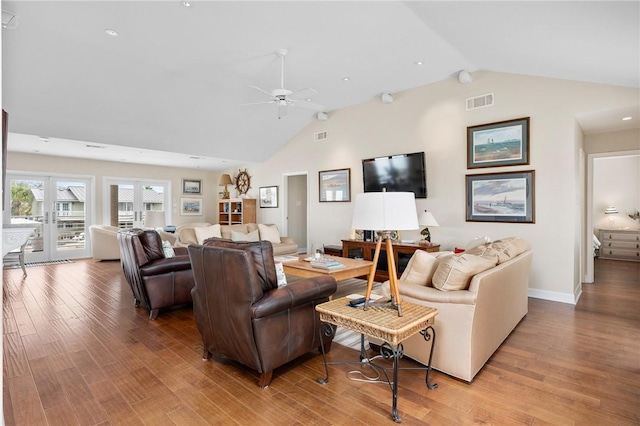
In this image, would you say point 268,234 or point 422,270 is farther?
point 268,234

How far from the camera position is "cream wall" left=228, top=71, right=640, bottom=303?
434 cm

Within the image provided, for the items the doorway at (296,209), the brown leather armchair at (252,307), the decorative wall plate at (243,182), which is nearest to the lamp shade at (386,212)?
the brown leather armchair at (252,307)

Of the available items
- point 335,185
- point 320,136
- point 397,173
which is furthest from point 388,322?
point 320,136

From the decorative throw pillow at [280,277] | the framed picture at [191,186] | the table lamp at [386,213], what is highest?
the framed picture at [191,186]

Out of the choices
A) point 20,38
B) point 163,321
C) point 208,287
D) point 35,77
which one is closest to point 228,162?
point 35,77

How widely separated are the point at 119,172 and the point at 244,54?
20.0 ft

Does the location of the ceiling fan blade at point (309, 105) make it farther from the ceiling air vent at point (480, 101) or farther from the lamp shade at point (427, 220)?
the lamp shade at point (427, 220)

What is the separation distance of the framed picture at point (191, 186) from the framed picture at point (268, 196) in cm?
259

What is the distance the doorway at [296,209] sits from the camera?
28.4 feet

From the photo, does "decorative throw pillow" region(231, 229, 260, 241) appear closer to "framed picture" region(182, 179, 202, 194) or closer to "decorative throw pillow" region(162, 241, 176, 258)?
"decorative throw pillow" region(162, 241, 176, 258)

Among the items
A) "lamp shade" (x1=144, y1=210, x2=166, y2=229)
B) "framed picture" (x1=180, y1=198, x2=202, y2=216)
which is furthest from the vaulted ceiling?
"framed picture" (x1=180, y1=198, x2=202, y2=216)

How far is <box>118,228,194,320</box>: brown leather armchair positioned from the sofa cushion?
2906 mm

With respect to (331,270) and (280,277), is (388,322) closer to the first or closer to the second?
(280,277)

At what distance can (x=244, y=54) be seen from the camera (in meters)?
4.46
